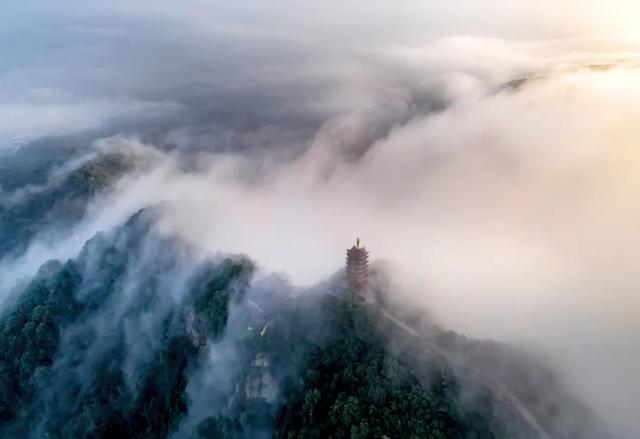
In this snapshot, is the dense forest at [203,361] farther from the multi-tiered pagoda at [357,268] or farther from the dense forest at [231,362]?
the multi-tiered pagoda at [357,268]

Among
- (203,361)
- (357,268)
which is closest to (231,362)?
(203,361)

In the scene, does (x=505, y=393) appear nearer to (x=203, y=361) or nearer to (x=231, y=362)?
(x=231, y=362)

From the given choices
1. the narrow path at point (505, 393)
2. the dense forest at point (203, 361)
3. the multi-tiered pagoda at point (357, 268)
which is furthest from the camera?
the multi-tiered pagoda at point (357, 268)

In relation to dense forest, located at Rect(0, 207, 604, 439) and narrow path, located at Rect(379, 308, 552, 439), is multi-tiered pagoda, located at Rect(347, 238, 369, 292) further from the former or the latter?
narrow path, located at Rect(379, 308, 552, 439)

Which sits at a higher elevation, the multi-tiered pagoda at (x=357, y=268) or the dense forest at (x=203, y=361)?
the multi-tiered pagoda at (x=357, y=268)

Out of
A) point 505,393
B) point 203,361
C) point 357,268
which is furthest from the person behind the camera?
point 203,361

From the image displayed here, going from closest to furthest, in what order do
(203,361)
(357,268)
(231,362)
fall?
1. (357,268)
2. (231,362)
3. (203,361)

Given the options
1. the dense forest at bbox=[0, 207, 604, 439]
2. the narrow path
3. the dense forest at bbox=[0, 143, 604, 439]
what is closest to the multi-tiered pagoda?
the dense forest at bbox=[0, 143, 604, 439]

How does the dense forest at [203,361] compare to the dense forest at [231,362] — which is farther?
the dense forest at [203,361]

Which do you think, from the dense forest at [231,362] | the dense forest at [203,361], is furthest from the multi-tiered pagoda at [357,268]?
the dense forest at [203,361]
